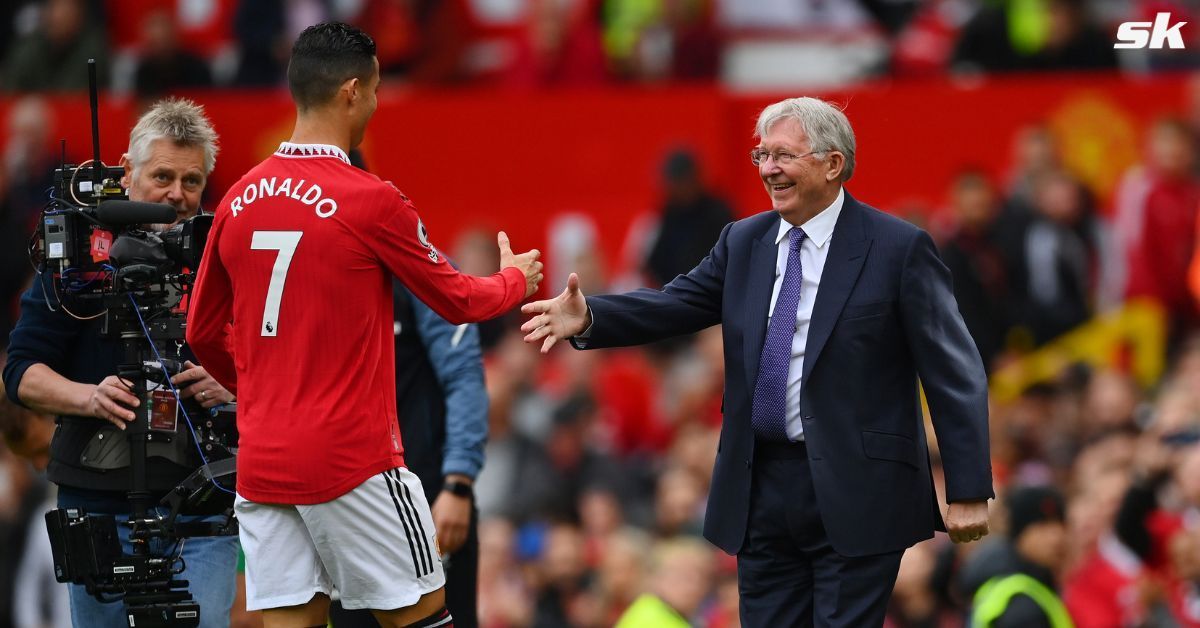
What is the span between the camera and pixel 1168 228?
12.2 m

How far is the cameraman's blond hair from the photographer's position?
605 cm

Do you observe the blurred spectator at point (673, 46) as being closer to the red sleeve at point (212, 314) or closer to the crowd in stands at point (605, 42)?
the crowd in stands at point (605, 42)

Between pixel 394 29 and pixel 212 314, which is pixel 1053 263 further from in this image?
pixel 212 314

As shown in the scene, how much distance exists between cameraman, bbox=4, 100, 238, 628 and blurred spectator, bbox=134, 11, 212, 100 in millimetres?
8100

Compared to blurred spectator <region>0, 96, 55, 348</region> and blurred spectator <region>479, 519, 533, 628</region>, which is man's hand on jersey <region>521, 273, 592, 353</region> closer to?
blurred spectator <region>479, 519, 533, 628</region>

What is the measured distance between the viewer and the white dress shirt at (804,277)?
5.85 metres

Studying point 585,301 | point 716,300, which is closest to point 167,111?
point 585,301

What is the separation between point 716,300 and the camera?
621 cm

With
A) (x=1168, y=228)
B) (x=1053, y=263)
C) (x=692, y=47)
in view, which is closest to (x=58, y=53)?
(x=692, y=47)

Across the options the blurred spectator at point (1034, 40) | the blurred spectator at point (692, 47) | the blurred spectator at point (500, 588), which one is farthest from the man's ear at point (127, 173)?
the blurred spectator at point (1034, 40)

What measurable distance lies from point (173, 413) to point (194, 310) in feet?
1.64

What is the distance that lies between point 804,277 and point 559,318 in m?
0.77

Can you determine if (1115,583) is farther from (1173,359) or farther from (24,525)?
(24,525)

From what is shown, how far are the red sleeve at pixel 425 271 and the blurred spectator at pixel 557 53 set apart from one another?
8.90m
